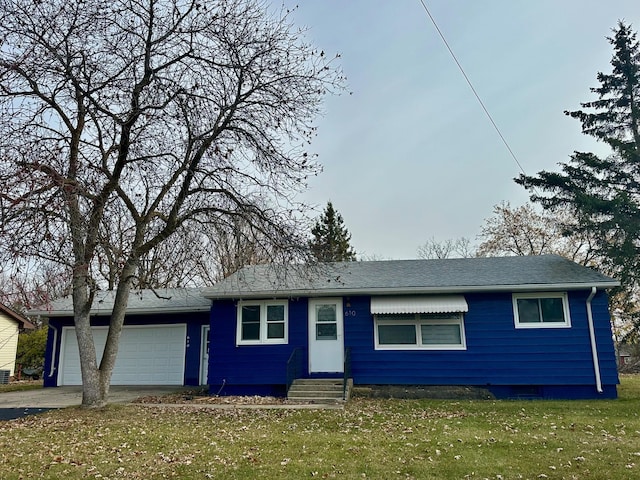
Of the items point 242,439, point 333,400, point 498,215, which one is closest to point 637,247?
point 333,400

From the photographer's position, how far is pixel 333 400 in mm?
11039

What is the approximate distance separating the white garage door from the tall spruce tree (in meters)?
13.7

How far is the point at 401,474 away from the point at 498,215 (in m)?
27.4

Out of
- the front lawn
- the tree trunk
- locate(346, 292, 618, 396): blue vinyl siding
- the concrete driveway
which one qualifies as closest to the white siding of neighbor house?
the concrete driveway

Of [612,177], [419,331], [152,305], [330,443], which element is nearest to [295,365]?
[419,331]

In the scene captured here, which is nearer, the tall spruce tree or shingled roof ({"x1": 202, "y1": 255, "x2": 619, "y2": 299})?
shingled roof ({"x1": 202, "y1": 255, "x2": 619, "y2": 299})

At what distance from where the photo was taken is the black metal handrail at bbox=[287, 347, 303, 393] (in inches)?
478

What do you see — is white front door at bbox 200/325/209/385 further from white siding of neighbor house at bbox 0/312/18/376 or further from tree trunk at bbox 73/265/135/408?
white siding of neighbor house at bbox 0/312/18/376

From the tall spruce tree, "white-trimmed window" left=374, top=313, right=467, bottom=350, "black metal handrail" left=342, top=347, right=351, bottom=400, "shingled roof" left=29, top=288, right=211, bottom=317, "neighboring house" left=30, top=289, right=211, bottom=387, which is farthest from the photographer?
"neighboring house" left=30, top=289, right=211, bottom=387

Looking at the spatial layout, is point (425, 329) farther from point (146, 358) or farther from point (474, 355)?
point (146, 358)

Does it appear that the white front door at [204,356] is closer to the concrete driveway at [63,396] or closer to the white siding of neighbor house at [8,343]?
the concrete driveway at [63,396]

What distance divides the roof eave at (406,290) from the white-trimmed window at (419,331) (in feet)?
2.41

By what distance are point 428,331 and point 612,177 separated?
9.21m

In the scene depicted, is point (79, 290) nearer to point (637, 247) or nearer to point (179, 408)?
point (179, 408)
